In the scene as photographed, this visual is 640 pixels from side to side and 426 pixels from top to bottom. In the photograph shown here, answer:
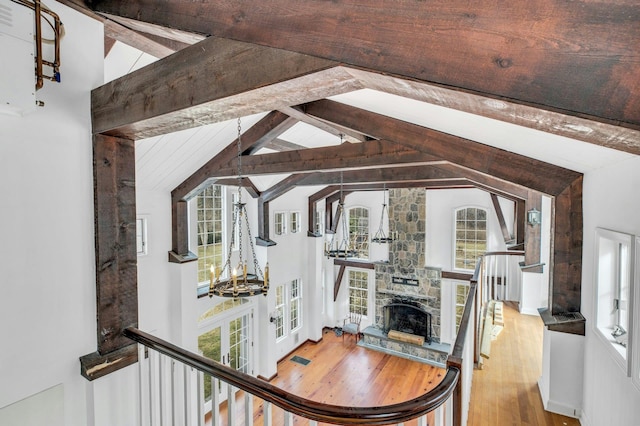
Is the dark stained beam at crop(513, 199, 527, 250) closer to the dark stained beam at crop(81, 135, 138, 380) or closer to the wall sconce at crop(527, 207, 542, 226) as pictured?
the wall sconce at crop(527, 207, 542, 226)

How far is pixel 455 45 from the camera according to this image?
2.65ft

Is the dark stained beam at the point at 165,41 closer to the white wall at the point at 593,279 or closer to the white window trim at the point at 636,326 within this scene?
the white wall at the point at 593,279

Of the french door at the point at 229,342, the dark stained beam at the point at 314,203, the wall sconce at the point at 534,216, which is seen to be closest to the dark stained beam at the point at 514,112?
the wall sconce at the point at 534,216

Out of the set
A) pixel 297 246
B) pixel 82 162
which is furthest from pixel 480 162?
pixel 297 246

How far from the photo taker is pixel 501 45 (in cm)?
76

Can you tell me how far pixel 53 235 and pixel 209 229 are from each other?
15.1 feet

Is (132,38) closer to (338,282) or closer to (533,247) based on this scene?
(533,247)

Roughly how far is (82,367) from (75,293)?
0.47 metres

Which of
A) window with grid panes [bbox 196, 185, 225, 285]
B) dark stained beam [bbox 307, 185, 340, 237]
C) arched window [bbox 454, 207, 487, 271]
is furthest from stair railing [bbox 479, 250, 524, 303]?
window with grid panes [bbox 196, 185, 225, 285]

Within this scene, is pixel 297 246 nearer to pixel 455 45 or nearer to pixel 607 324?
pixel 607 324

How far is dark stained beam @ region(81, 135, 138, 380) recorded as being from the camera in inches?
82.4

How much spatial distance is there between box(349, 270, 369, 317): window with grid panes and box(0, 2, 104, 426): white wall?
9221 millimetres

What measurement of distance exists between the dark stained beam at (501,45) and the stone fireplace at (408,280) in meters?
8.67

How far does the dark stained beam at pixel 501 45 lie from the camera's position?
67 cm
